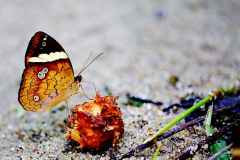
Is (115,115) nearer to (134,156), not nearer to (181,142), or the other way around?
(134,156)

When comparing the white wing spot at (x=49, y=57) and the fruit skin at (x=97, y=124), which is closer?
the fruit skin at (x=97, y=124)

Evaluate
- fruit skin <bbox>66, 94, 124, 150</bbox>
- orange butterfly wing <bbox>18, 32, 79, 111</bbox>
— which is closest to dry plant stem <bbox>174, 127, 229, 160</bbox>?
fruit skin <bbox>66, 94, 124, 150</bbox>

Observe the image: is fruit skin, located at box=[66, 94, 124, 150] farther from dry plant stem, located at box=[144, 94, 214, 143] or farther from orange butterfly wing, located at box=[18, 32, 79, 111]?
orange butterfly wing, located at box=[18, 32, 79, 111]

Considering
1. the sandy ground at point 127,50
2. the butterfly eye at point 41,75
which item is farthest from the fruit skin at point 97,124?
the butterfly eye at point 41,75

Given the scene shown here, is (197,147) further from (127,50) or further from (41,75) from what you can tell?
(127,50)

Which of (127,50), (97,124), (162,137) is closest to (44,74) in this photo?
(97,124)

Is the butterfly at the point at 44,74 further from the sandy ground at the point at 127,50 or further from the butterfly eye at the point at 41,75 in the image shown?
the sandy ground at the point at 127,50
